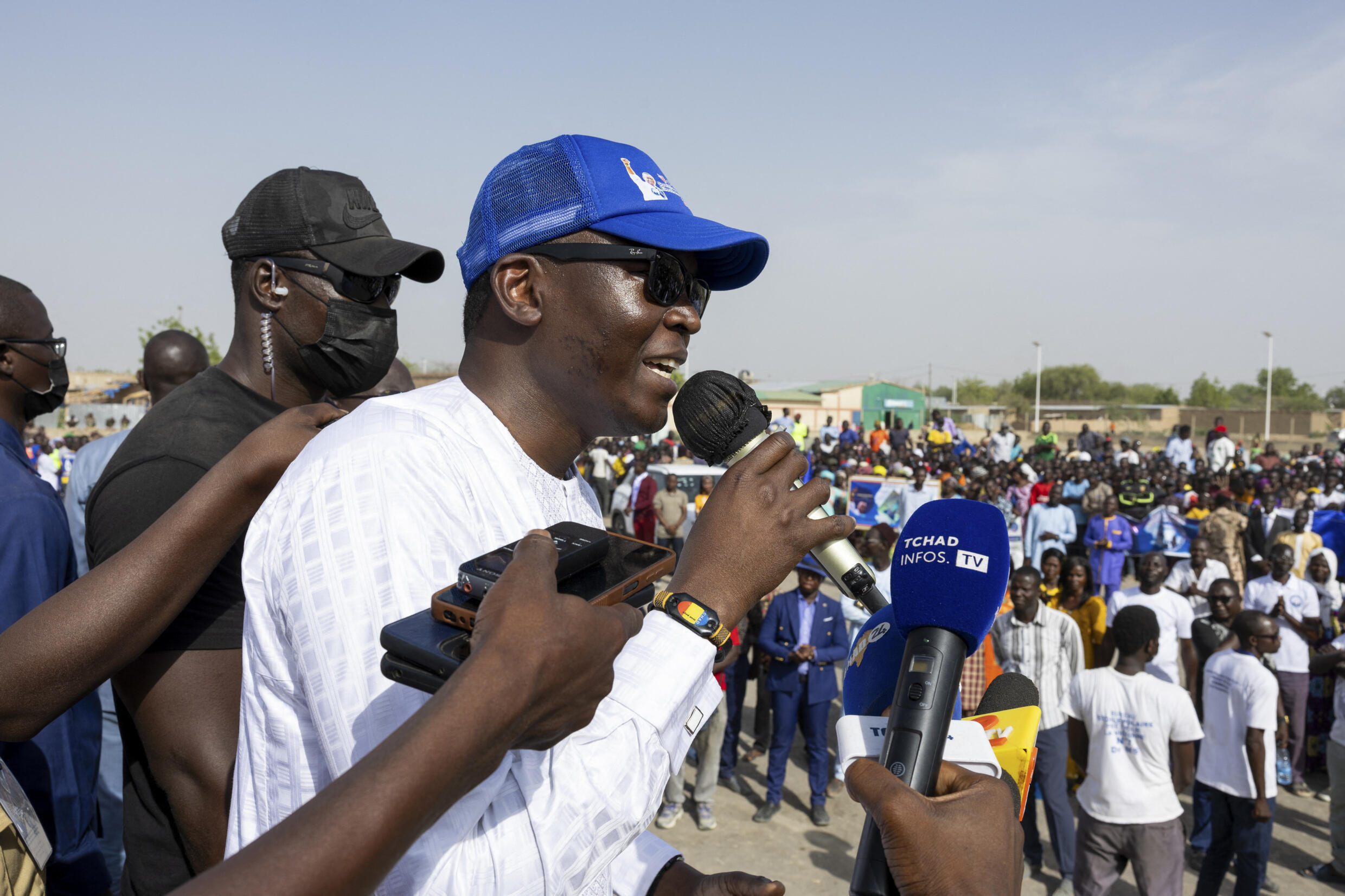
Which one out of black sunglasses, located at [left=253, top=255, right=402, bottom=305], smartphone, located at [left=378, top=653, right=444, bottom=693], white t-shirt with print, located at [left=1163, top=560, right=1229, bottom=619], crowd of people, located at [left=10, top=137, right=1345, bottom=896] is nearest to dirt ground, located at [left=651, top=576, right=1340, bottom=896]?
white t-shirt with print, located at [left=1163, top=560, right=1229, bottom=619]

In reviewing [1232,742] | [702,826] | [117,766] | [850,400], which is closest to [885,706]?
[117,766]

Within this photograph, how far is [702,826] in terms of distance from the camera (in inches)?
276

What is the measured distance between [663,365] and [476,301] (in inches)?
16.2

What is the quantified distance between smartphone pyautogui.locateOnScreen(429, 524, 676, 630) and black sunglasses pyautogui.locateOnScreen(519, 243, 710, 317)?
543 mm

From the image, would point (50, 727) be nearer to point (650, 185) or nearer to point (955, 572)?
point (650, 185)

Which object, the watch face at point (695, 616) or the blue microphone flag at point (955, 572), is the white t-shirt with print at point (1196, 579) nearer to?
the blue microphone flag at point (955, 572)

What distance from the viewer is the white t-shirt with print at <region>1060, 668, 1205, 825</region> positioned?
525 cm

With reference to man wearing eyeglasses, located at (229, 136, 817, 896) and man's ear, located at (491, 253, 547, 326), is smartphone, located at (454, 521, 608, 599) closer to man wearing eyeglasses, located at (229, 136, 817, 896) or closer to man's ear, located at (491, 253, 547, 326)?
man wearing eyeglasses, located at (229, 136, 817, 896)

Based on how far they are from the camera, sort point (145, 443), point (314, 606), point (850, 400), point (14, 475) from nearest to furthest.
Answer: point (314, 606), point (145, 443), point (14, 475), point (850, 400)

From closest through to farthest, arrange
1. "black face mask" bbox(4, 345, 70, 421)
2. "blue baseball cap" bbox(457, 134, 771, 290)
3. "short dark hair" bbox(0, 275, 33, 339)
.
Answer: "blue baseball cap" bbox(457, 134, 771, 290) → "short dark hair" bbox(0, 275, 33, 339) → "black face mask" bbox(4, 345, 70, 421)

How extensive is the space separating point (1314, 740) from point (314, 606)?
30.6 ft

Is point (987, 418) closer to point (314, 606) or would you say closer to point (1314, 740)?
point (1314, 740)

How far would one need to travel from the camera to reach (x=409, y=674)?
0.98 m

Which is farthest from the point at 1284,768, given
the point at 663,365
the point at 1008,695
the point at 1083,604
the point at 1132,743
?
the point at 663,365
